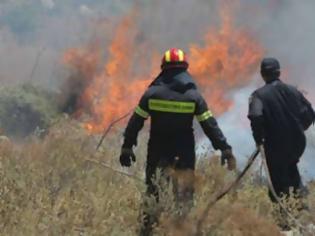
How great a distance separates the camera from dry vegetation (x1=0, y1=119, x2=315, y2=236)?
511cm

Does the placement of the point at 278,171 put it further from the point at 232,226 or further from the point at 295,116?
the point at 232,226

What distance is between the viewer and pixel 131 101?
21.6m

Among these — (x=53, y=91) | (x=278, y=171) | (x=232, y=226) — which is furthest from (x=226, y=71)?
(x=232, y=226)

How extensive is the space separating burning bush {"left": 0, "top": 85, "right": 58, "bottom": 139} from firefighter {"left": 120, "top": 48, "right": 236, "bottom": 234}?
Answer: 62.3 feet

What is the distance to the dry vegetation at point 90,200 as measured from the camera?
5109 millimetres

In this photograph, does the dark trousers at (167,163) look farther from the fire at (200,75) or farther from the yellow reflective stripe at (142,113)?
the fire at (200,75)

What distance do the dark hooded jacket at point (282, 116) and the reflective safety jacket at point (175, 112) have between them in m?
0.96

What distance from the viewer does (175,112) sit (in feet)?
23.2

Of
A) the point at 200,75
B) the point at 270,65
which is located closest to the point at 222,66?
the point at 200,75

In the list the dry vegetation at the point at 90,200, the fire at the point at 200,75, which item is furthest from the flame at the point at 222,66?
the dry vegetation at the point at 90,200

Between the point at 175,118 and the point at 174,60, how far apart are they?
1.70 ft

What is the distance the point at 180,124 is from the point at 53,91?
83.2ft

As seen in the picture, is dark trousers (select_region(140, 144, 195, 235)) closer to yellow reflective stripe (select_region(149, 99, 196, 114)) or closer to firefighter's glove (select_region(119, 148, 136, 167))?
firefighter's glove (select_region(119, 148, 136, 167))

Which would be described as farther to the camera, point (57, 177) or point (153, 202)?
point (57, 177)
